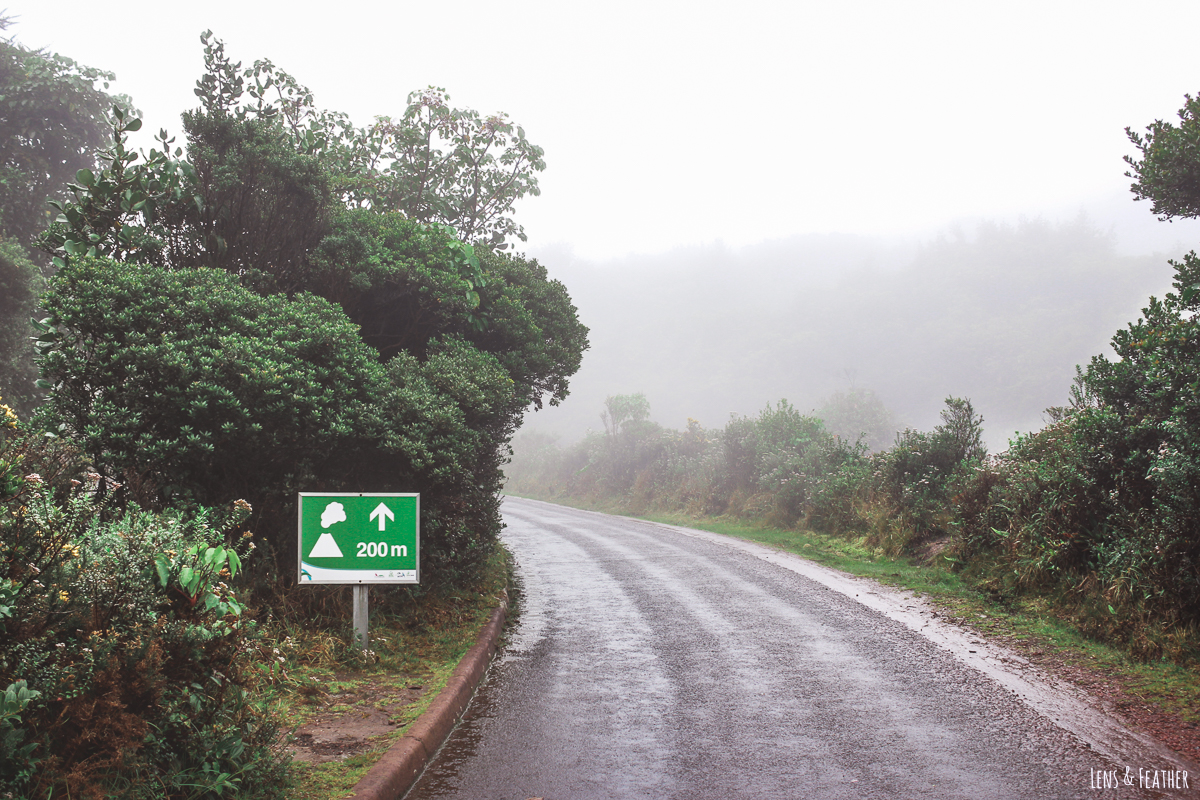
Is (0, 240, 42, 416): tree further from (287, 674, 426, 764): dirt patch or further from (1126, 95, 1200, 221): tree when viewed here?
(1126, 95, 1200, 221): tree

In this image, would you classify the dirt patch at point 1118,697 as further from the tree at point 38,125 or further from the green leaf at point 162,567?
the tree at point 38,125

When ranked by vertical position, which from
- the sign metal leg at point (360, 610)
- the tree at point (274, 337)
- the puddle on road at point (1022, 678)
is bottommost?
the puddle on road at point (1022, 678)

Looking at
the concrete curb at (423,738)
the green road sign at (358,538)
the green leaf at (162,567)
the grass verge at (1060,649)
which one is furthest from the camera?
the green road sign at (358,538)

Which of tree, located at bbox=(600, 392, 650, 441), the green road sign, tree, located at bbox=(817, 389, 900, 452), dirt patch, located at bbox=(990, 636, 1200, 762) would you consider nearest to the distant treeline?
dirt patch, located at bbox=(990, 636, 1200, 762)

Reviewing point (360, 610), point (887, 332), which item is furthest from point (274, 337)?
point (887, 332)

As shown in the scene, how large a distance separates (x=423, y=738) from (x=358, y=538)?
202 cm

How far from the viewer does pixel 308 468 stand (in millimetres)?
6812

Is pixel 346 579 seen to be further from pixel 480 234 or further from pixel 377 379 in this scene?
pixel 480 234

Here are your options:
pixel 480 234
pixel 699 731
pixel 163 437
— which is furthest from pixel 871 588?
pixel 480 234

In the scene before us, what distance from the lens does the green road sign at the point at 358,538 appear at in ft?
19.5

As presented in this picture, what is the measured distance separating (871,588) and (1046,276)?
137 meters

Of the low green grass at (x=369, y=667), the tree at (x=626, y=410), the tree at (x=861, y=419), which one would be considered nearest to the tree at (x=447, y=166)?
the low green grass at (x=369, y=667)

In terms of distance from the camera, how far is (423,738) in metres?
4.55

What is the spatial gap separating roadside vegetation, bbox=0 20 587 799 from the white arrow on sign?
878 millimetres
